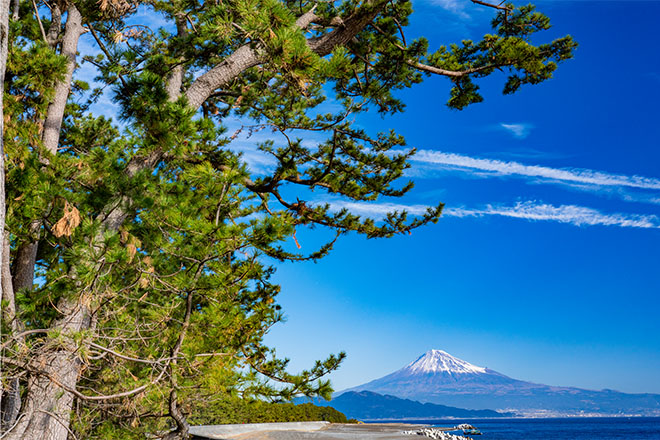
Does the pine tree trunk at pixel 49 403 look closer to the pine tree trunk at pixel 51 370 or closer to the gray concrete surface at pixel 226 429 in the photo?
the pine tree trunk at pixel 51 370

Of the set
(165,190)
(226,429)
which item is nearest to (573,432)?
(226,429)

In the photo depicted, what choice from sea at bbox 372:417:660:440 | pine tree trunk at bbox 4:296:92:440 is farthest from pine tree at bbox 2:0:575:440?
sea at bbox 372:417:660:440

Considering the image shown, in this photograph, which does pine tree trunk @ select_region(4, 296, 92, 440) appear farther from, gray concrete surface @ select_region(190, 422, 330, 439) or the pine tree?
gray concrete surface @ select_region(190, 422, 330, 439)

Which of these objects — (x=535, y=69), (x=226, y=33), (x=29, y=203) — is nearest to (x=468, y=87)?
(x=535, y=69)

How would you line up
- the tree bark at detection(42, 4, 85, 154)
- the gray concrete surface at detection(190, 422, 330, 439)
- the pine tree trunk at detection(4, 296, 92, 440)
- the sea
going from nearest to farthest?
the pine tree trunk at detection(4, 296, 92, 440) < the tree bark at detection(42, 4, 85, 154) < the gray concrete surface at detection(190, 422, 330, 439) < the sea

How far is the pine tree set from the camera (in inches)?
134

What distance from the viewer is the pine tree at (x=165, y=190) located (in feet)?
11.2

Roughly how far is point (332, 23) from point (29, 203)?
328cm

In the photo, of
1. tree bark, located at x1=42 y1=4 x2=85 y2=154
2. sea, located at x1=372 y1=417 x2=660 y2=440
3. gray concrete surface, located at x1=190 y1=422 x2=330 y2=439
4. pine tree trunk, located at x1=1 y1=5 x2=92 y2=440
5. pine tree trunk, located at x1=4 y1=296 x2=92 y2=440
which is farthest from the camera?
sea, located at x1=372 y1=417 x2=660 y2=440

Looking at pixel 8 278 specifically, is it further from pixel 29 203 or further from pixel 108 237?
pixel 108 237

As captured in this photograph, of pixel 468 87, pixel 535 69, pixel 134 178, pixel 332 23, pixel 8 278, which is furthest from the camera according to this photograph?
pixel 468 87

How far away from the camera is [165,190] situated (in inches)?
177

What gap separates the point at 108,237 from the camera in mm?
3148

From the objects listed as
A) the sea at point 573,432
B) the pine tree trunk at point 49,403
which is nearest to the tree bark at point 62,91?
the pine tree trunk at point 49,403
